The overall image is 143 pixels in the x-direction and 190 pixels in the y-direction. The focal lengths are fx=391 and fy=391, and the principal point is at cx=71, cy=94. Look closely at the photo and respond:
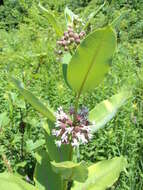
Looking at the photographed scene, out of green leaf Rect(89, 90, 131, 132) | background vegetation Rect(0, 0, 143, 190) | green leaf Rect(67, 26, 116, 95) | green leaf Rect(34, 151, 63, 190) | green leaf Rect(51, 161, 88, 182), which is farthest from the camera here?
background vegetation Rect(0, 0, 143, 190)

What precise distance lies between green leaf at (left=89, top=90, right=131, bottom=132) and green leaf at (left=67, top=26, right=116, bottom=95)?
0.17 meters

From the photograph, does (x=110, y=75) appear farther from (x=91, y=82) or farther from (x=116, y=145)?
(x=91, y=82)

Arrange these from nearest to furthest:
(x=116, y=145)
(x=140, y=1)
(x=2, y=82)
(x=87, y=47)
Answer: (x=87, y=47)
(x=116, y=145)
(x=2, y=82)
(x=140, y=1)

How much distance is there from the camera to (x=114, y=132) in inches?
102

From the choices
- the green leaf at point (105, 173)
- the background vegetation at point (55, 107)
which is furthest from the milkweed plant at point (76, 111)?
the background vegetation at point (55, 107)

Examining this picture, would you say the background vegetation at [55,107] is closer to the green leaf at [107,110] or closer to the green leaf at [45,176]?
the green leaf at [45,176]

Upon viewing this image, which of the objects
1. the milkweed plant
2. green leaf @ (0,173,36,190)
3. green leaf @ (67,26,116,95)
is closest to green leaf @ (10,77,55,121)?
the milkweed plant

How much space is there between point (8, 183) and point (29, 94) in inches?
15.8

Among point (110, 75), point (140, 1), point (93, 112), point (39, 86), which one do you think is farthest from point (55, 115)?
point (140, 1)

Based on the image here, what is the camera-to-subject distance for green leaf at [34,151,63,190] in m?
1.55

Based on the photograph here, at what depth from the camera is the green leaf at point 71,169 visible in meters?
1.19

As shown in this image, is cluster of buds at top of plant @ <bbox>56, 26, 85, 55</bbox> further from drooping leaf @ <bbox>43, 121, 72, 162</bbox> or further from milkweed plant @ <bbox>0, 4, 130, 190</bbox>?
drooping leaf @ <bbox>43, 121, 72, 162</bbox>

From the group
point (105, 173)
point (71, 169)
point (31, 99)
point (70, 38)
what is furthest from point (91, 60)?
point (105, 173)

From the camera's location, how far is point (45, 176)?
5.17ft
